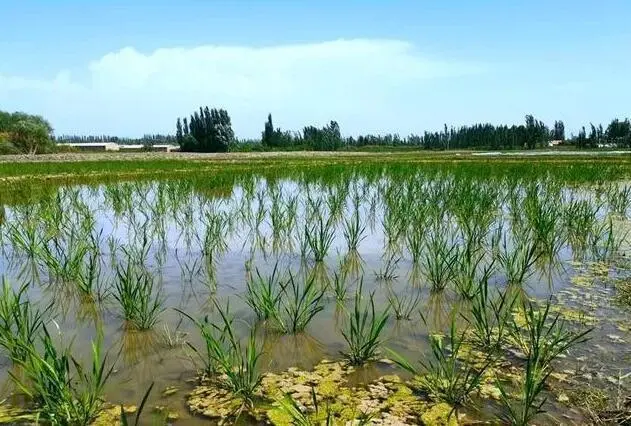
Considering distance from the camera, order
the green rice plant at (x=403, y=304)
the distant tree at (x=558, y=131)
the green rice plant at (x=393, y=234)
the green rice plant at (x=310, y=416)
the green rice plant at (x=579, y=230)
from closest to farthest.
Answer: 1. the green rice plant at (x=310, y=416)
2. the green rice plant at (x=403, y=304)
3. the green rice plant at (x=579, y=230)
4. the green rice plant at (x=393, y=234)
5. the distant tree at (x=558, y=131)

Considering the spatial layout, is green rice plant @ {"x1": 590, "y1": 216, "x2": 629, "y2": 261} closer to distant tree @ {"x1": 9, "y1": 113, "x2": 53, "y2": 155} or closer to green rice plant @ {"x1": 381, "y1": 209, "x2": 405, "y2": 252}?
green rice plant @ {"x1": 381, "y1": 209, "x2": 405, "y2": 252}

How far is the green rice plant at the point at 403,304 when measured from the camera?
3.61 meters

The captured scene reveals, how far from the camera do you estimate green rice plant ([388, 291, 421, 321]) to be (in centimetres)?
361

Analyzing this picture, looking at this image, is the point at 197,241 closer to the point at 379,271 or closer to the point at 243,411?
the point at 379,271

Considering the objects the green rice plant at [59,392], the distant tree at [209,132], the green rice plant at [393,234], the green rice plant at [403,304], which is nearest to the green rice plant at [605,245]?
the green rice plant at [393,234]

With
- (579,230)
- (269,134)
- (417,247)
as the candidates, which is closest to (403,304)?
(417,247)

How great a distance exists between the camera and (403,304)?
12.7 ft

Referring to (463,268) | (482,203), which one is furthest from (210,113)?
(463,268)

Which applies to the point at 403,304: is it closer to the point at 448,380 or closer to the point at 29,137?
the point at 448,380

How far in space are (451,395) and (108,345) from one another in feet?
7.27

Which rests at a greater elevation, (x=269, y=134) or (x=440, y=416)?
(x=269, y=134)

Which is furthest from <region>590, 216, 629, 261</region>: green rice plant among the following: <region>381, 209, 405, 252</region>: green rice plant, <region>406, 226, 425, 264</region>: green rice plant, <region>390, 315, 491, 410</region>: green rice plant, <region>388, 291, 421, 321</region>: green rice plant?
<region>390, 315, 491, 410</region>: green rice plant

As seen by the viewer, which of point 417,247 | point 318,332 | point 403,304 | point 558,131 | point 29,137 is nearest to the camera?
point 318,332

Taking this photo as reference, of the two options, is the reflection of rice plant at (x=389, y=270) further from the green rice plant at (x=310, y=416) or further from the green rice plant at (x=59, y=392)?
the green rice plant at (x=59, y=392)
